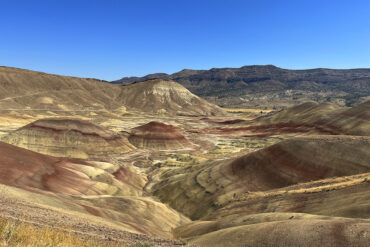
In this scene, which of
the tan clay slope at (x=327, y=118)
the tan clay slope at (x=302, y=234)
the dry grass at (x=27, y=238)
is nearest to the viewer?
the dry grass at (x=27, y=238)

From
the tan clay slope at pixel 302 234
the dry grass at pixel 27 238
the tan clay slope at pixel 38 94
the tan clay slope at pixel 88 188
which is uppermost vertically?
the tan clay slope at pixel 38 94

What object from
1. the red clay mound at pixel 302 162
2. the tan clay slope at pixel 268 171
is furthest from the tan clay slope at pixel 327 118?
the tan clay slope at pixel 268 171

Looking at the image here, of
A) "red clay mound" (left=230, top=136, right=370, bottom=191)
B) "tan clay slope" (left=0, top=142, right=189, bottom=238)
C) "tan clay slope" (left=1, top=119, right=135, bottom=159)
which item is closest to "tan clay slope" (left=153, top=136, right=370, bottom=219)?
"red clay mound" (left=230, top=136, right=370, bottom=191)

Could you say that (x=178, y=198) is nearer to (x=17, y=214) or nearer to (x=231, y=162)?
(x=231, y=162)

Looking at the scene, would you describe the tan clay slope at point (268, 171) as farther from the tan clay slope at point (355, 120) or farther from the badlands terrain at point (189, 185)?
the tan clay slope at point (355, 120)

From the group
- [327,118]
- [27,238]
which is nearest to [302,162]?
[27,238]

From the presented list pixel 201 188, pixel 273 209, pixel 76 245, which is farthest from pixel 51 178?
pixel 76 245

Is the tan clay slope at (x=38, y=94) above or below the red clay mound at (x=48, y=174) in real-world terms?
above
